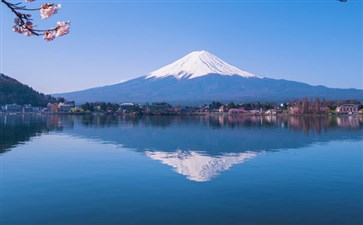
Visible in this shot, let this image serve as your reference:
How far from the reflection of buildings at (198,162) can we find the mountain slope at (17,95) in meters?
89.7

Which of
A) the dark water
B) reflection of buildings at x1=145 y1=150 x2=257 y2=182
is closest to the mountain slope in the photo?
the dark water

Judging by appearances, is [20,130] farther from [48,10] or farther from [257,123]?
[48,10]

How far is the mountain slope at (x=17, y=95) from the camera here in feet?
308

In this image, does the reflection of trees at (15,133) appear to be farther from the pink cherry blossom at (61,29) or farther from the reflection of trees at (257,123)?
the pink cherry blossom at (61,29)

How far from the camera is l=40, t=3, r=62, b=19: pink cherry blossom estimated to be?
98.3 inches

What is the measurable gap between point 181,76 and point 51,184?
166 meters

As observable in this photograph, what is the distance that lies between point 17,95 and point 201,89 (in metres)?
79.3

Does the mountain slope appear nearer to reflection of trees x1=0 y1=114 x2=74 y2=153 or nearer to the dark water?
reflection of trees x1=0 y1=114 x2=74 y2=153

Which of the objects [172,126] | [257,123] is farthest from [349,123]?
[172,126]

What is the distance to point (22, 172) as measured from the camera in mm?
10031

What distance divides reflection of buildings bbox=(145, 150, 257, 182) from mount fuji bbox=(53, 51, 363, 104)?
4567 inches

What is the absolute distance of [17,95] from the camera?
9494cm

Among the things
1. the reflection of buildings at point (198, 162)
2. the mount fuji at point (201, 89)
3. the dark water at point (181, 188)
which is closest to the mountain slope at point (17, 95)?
the mount fuji at point (201, 89)

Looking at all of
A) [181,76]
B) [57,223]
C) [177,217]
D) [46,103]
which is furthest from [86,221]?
[181,76]
